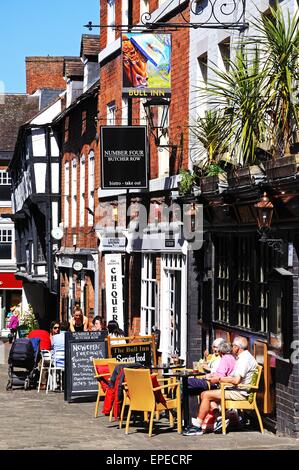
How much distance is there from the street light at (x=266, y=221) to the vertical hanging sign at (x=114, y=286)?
10.0 m

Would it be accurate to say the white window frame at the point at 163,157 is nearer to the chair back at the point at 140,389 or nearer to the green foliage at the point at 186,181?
the green foliage at the point at 186,181

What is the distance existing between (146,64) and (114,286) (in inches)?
235

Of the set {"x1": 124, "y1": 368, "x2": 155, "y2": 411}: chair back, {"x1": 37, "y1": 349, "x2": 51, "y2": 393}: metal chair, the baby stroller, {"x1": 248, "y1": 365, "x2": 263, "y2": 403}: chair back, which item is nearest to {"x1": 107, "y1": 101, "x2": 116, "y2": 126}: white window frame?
the baby stroller

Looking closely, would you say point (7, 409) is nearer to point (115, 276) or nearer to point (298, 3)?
point (115, 276)

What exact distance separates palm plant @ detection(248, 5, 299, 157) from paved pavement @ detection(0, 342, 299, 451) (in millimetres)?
3711

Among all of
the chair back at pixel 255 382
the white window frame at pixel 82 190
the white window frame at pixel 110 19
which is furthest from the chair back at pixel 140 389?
the white window frame at pixel 82 190

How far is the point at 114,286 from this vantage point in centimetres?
2430

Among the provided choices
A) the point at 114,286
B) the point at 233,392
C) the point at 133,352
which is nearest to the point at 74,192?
the point at 114,286

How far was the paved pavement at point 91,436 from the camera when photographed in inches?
537

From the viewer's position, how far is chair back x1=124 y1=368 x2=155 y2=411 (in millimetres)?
14672

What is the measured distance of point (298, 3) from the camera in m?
Result: 14.8

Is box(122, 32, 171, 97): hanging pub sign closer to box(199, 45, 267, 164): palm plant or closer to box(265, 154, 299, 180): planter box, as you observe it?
box(199, 45, 267, 164): palm plant

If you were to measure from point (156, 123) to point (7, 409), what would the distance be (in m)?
7.02
